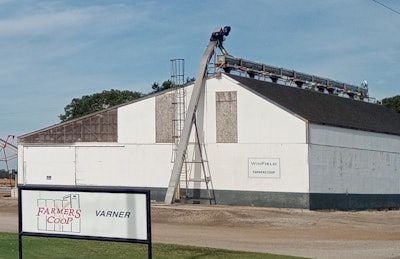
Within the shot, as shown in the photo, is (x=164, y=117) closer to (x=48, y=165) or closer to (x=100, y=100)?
(x=48, y=165)

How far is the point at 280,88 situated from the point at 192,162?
10.7m

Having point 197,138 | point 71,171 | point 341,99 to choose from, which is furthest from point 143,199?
point 341,99

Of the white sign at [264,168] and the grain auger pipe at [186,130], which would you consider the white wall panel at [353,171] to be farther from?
the grain auger pipe at [186,130]

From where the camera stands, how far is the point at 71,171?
52.7 meters

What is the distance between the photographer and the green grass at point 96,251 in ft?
59.7

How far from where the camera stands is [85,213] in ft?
46.2

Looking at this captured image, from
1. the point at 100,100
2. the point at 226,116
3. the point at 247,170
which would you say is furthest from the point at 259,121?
the point at 100,100

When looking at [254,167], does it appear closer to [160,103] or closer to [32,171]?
[160,103]

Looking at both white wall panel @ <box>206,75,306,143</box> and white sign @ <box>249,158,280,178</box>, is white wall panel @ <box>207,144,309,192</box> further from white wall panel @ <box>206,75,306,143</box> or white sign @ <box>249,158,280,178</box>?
white wall panel @ <box>206,75,306,143</box>

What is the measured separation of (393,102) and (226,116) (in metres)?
64.2

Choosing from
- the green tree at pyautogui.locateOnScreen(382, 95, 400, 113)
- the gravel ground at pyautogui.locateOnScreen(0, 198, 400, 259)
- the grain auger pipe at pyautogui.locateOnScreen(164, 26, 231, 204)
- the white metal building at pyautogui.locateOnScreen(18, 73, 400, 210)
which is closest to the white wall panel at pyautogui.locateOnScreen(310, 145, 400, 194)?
the white metal building at pyautogui.locateOnScreen(18, 73, 400, 210)

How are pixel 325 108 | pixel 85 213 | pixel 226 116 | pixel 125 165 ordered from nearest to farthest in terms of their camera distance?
pixel 85 213 < pixel 226 116 < pixel 125 165 < pixel 325 108

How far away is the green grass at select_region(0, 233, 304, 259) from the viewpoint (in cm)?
1818

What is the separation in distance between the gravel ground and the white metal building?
2212 mm
